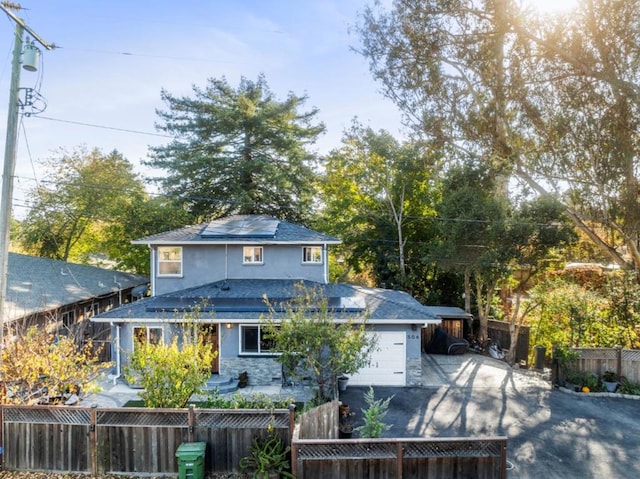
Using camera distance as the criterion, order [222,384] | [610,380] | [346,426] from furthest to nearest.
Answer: [222,384], [610,380], [346,426]

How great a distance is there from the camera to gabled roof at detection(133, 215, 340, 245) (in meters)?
15.9

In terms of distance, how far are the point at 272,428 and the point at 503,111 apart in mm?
13932

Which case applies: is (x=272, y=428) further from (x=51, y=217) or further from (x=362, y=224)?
(x=51, y=217)

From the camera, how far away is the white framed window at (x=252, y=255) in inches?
648

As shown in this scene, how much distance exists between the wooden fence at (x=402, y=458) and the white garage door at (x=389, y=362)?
6283 millimetres

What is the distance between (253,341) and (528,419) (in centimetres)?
874

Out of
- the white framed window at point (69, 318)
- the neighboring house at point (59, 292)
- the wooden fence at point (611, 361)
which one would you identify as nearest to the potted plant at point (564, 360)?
the wooden fence at point (611, 361)

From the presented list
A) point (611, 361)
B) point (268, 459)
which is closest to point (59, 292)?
point (268, 459)

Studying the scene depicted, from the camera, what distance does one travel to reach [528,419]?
10148 mm

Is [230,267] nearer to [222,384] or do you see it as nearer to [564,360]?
[222,384]

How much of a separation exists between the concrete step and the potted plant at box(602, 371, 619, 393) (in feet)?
39.9

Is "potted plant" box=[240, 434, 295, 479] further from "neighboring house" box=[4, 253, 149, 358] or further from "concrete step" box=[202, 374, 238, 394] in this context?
"neighboring house" box=[4, 253, 149, 358]

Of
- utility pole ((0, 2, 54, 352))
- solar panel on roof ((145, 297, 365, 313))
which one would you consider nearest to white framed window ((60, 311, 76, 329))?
solar panel on roof ((145, 297, 365, 313))

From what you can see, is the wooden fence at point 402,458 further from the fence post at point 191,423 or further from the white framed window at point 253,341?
the white framed window at point 253,341
